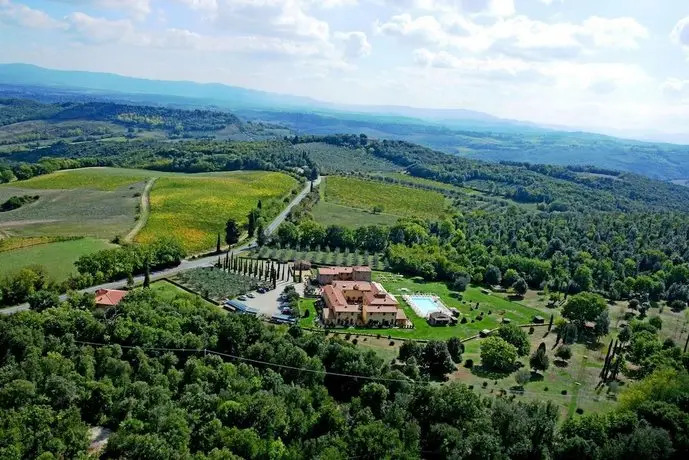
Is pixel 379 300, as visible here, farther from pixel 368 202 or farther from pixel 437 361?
pixel 368 202

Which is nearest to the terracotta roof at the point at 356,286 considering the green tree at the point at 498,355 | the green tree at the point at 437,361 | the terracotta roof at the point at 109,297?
the green tree at the point at 437,361

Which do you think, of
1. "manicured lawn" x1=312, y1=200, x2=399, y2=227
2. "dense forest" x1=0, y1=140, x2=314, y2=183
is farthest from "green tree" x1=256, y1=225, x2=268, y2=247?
"dense forest" x1=0, y1=140, x2=314, y2=183

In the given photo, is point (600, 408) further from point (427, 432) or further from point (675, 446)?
point (427, 432)

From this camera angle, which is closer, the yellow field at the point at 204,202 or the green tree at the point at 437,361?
the green tree at the point at 437,361

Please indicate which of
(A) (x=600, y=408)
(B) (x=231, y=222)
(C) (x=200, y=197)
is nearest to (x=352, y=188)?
(C) (x=200, y=197)

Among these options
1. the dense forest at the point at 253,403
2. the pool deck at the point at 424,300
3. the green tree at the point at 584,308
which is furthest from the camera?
the pool deck at the point at 424,300

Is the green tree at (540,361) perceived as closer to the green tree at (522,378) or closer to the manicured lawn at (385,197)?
the green tree at (522,378)

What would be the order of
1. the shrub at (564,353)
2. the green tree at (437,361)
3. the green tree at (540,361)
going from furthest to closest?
the shrub at (564,353), the green tree at (540,361), the green tree at (437,361)
